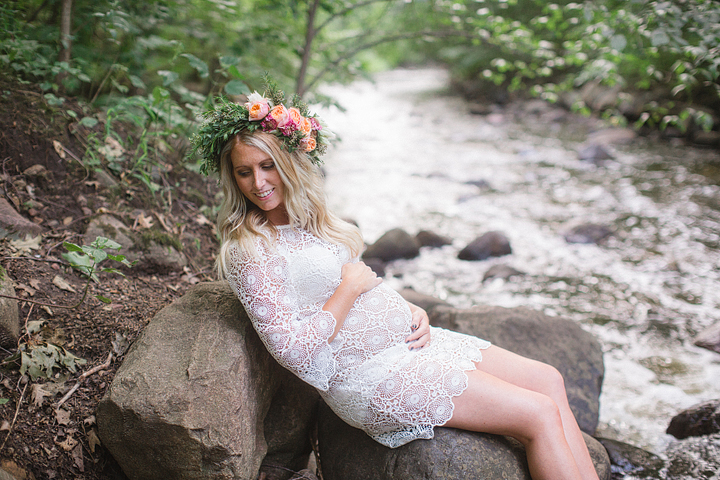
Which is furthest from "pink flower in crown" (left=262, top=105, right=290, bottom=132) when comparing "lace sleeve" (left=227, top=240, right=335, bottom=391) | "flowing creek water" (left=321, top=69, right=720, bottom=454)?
"flowing creek water" (left=321, top=69, right=720, bottom=454)

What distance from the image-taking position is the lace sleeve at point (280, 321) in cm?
216

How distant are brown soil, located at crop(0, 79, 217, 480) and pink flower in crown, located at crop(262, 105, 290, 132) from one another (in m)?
1.35

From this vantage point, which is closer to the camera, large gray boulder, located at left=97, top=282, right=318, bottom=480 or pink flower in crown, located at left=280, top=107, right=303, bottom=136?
large gray boulder, located at left=97, top=282, right=318, bottom=480

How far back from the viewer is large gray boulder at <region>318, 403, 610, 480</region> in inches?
86.1

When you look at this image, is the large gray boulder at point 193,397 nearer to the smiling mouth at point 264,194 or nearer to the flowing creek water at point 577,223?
the smiling mouth at point 264,194

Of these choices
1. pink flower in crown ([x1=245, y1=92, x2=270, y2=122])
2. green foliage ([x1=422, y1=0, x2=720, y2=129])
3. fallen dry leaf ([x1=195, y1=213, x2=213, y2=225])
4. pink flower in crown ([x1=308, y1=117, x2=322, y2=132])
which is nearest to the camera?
pink flower in crown ([x1=245, y1=92, x2=270, y2=122])

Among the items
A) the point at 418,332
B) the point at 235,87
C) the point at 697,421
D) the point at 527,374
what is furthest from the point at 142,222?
the point at 697,421

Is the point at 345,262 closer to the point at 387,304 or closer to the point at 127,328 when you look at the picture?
the point at 387,304

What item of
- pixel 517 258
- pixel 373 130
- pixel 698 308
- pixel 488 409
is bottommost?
pixel 373 130

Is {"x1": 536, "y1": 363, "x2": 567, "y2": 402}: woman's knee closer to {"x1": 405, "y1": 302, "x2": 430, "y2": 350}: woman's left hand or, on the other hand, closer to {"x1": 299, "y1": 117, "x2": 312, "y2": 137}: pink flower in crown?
{"x1": 405, "y1": 302, "x2": 430, "y2": 350}: woman's left hand

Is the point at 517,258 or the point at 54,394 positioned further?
the point at 517,258

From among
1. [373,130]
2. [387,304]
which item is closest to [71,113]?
[387,304]

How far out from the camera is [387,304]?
2.46 meters

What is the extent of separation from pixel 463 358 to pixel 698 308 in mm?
4093
